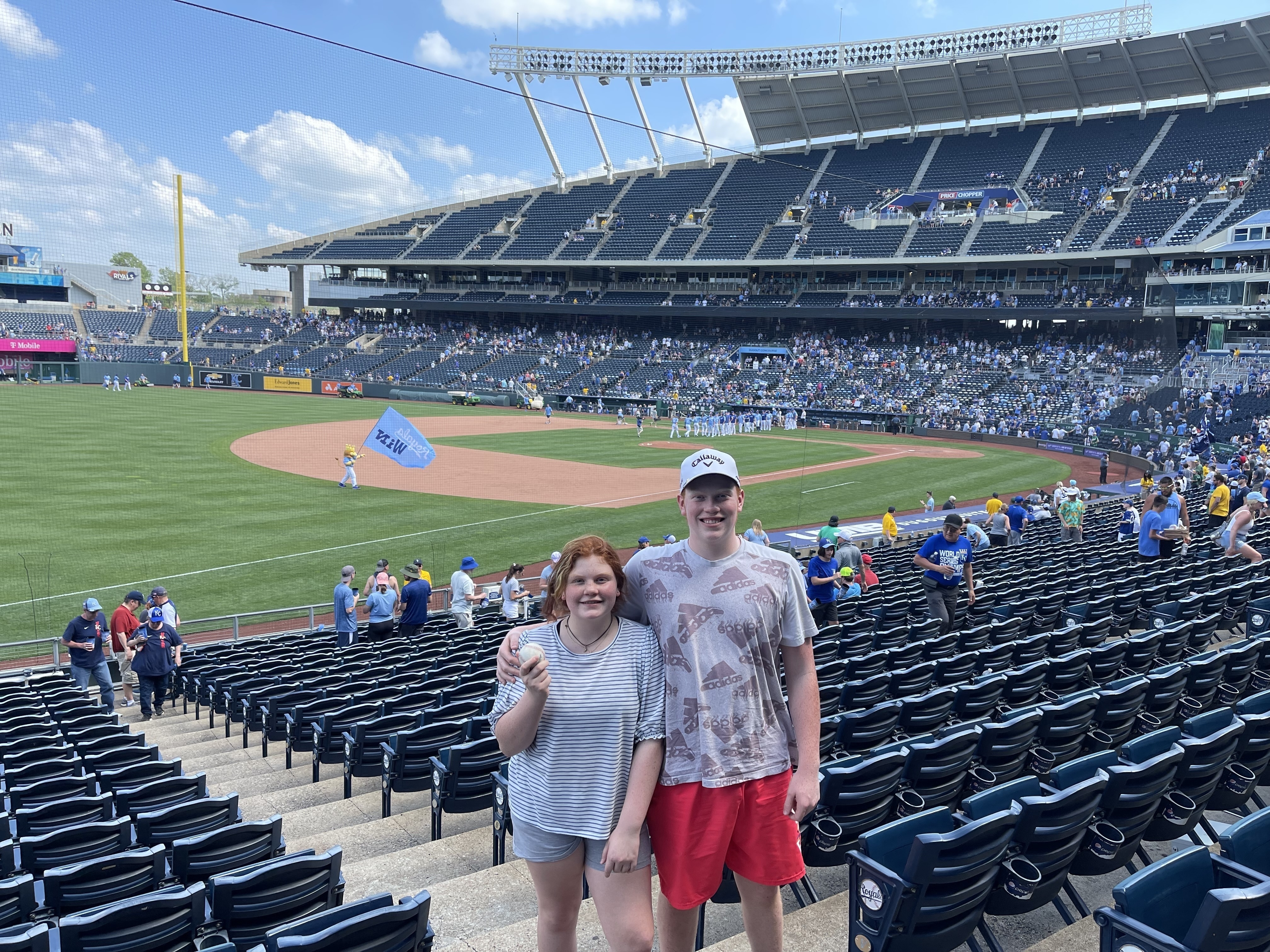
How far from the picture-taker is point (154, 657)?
1167 cm

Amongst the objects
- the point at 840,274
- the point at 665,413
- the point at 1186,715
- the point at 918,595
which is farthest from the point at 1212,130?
the point at 1186,715

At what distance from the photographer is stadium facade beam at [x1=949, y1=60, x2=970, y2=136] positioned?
6756 cm

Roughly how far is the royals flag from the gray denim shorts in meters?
20.1

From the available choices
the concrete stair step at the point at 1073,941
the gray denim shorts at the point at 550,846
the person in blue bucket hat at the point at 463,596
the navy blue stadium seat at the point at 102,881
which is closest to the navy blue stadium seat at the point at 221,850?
the navy blue stadium seat at the point at 102,881

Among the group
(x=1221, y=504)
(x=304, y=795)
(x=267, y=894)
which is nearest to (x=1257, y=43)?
(x=1221, y=504)

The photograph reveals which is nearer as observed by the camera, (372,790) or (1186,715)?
(1186,715)

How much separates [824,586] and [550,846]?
816 cm

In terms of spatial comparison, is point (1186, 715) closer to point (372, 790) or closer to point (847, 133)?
point (372, 790)

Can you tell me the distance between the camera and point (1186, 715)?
6.99 metres

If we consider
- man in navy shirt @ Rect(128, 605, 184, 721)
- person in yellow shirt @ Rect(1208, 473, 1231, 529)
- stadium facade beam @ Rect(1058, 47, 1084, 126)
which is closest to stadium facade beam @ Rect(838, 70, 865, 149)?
stadium facade beam @ Rect(1058, 47, 1084, 126)

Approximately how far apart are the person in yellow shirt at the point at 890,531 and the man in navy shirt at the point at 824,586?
10456 millimetres

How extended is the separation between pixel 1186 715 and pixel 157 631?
11.6 metres

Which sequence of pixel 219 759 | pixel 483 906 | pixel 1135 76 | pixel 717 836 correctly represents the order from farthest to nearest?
pixel 1135 76 → pixel 219 759 → pixel 483 906 → pixel 717 836

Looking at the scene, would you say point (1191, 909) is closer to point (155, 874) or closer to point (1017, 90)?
point (155, 874)
